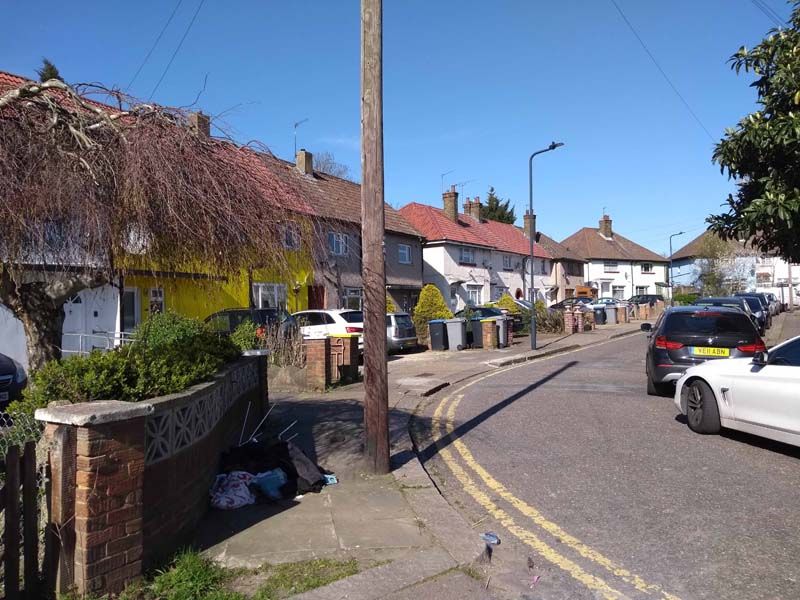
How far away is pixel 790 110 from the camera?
848 centimetres

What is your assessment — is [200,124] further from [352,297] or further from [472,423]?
[352,297]

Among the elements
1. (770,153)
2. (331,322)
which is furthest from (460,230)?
(770,153)

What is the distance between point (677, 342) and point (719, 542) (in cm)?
632

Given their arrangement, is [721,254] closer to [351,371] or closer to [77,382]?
[351,371]

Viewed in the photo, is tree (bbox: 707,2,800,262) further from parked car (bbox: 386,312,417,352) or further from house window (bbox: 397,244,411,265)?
house window (bbox: 397,244,411,265)

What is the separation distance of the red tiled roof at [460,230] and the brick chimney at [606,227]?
19.9 metres

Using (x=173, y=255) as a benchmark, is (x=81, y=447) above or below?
below

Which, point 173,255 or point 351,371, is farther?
point 351,371

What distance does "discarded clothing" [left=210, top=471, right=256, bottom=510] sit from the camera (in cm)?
499

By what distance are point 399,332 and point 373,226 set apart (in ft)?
48.1

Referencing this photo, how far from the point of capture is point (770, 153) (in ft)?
27.8

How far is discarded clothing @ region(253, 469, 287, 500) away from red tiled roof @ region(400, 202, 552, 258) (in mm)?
31828

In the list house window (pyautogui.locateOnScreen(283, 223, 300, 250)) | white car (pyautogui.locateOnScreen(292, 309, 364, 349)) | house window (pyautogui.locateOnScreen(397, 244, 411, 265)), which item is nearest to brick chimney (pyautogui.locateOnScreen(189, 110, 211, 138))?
house window (pyautogui.locateOnScreen(283, 223, 300, 250))

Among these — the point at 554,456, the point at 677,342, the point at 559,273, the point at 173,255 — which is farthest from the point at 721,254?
the point at 173,255
